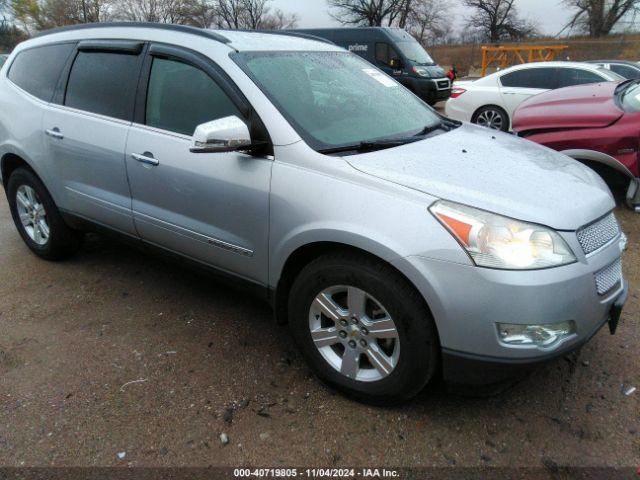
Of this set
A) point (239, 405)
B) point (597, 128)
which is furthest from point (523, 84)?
point (239, 405)

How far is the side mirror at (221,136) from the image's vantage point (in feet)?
7.99

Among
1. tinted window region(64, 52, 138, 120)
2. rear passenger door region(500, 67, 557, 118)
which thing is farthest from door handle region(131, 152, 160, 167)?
rear passenger door region(500, 67, 557, 118)

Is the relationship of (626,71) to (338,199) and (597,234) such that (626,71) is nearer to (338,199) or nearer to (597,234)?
(597,234)

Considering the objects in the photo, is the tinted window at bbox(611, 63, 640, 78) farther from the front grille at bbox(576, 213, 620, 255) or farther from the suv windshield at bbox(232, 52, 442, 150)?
the front grille at bbox(576, 213, 620, 255)

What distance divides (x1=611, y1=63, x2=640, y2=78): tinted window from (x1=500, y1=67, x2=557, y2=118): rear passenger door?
9.83 ft

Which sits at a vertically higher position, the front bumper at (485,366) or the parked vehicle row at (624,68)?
the front bumper at (485,366)

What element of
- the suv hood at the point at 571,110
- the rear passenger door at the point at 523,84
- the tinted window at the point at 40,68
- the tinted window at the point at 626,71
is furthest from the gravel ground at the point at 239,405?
the tinted window at the point at 626,71

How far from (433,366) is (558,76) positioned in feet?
28.2

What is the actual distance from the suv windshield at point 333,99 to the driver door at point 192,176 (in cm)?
23

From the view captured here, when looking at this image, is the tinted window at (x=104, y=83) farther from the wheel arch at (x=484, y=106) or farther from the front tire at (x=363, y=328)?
the wheel arch at (x=484, y=106)

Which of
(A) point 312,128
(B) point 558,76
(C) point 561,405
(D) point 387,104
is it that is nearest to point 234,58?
(A) point 312,128

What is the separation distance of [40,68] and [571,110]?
16.0ft

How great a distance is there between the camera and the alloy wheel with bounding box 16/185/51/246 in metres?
4.15

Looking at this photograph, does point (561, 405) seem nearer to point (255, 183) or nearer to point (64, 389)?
point (255, 183)
